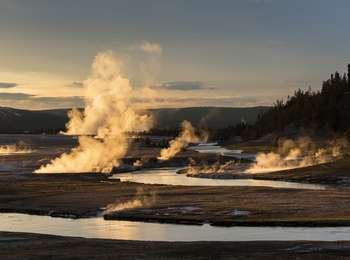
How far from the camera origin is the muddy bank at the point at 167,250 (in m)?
39.1

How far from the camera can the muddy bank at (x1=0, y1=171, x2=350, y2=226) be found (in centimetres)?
6153

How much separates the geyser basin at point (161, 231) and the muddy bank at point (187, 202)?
2.57m

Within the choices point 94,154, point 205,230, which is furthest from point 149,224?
point 94,154

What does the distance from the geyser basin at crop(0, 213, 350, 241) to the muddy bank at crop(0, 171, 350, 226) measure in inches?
101

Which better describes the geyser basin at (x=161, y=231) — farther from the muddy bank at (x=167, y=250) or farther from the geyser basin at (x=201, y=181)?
the geyser basin at (x=201, y=181)

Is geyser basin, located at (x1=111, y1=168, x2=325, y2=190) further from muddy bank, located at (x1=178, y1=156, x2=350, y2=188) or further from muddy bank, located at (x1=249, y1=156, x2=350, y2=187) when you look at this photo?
muddy bank, located at (x1=249, y1=156, x2=350, y2=187)

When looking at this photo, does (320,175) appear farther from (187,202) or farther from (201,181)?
(187,202)

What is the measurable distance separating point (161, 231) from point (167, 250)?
45.8ft

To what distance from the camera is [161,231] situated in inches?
2195

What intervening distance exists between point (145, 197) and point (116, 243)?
1395 inches

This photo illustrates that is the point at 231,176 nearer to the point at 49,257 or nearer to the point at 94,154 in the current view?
the point at 94,154

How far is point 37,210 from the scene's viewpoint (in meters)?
72.1

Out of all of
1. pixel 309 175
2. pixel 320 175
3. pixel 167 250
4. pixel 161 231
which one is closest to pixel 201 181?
pixel 309 175

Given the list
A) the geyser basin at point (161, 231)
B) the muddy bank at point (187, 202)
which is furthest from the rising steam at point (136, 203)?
the geyser basin at point (161, 231)
